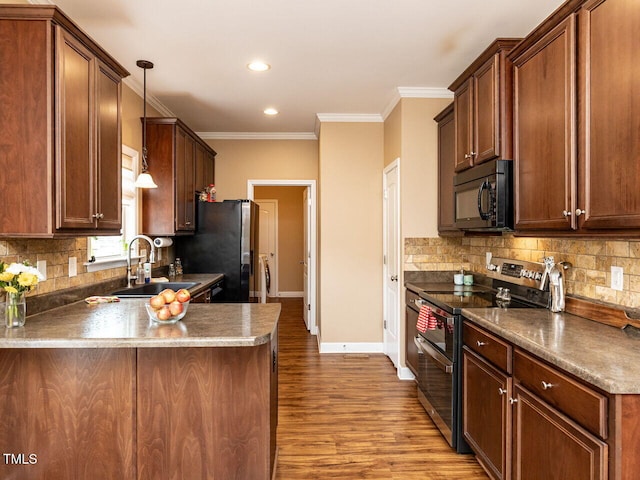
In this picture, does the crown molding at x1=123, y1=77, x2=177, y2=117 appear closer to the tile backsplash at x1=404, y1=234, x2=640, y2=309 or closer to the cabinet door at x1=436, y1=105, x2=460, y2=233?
the cabinet door at x1=436, y1=105, x2=460, y2=233

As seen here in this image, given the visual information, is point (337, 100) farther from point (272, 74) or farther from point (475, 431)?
point (475, 431)

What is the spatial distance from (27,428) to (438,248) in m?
3.24

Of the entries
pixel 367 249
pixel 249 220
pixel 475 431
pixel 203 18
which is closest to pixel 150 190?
pixel 249 220

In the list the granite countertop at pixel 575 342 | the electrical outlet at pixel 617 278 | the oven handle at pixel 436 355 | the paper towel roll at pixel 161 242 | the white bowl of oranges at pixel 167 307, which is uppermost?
the paper towel roll at pixel 161 242

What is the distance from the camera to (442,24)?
2.71 meters

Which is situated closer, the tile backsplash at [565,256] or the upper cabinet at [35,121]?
the upper cabinet at [35,121]

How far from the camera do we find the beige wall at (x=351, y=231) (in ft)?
15.6

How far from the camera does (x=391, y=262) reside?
14.5 feet

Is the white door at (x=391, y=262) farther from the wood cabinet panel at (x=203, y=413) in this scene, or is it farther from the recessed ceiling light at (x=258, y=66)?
the wood cabinet panel at (x=203, y=413)

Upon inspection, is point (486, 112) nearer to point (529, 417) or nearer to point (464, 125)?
point (464, 125)


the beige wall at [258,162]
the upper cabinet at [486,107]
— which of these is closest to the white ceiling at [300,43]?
the upper cabinet at [486,107]

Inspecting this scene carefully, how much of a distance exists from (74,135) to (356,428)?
8.18ft

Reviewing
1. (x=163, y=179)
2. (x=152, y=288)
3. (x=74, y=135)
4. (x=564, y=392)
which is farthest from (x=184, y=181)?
(x=564, y=392)

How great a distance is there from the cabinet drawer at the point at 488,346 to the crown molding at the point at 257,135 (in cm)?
373
